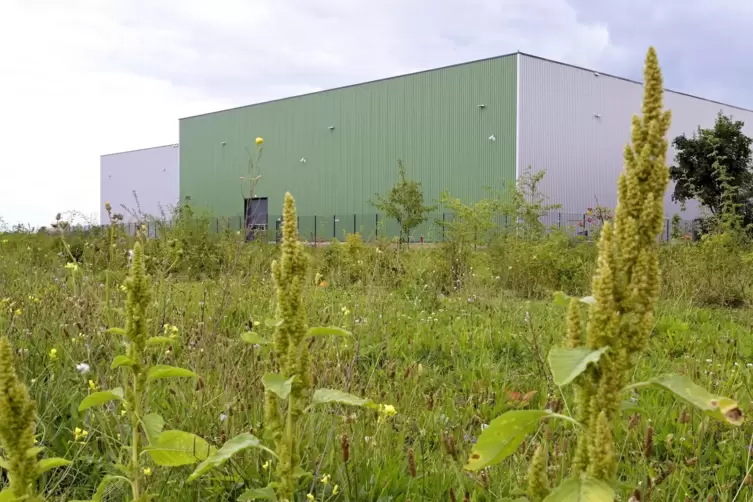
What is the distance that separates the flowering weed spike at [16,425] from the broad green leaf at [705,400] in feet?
3.97

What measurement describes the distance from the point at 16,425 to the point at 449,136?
33573mm

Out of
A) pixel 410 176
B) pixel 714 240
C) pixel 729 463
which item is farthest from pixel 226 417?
pixel 410 176

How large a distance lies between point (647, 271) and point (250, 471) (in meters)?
1.58

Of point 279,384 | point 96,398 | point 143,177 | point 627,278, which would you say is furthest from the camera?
point 143,177

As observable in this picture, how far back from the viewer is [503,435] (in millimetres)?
1200

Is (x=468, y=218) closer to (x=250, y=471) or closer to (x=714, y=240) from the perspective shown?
(x=714, y=240)

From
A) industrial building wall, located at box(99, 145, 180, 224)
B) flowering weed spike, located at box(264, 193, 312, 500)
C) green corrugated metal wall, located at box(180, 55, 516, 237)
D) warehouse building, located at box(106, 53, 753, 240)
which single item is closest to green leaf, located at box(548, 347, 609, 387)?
flowering weed spike, located at box(264, 193, 312, 500)

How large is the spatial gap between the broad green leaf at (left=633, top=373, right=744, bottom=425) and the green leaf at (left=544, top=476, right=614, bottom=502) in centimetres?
21

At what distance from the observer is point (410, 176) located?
35.2m

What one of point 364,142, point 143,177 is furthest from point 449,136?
point 143,177

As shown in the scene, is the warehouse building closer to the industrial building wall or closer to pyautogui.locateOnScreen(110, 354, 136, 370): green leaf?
the industrial building wall

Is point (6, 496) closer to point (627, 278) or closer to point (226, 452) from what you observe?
point (226, 452)

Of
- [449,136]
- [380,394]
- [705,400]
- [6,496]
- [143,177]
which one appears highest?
[449,136]

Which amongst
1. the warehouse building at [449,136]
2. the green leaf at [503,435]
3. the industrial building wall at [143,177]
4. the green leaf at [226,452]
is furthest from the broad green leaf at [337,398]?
the industrial building wall at [143,177]
